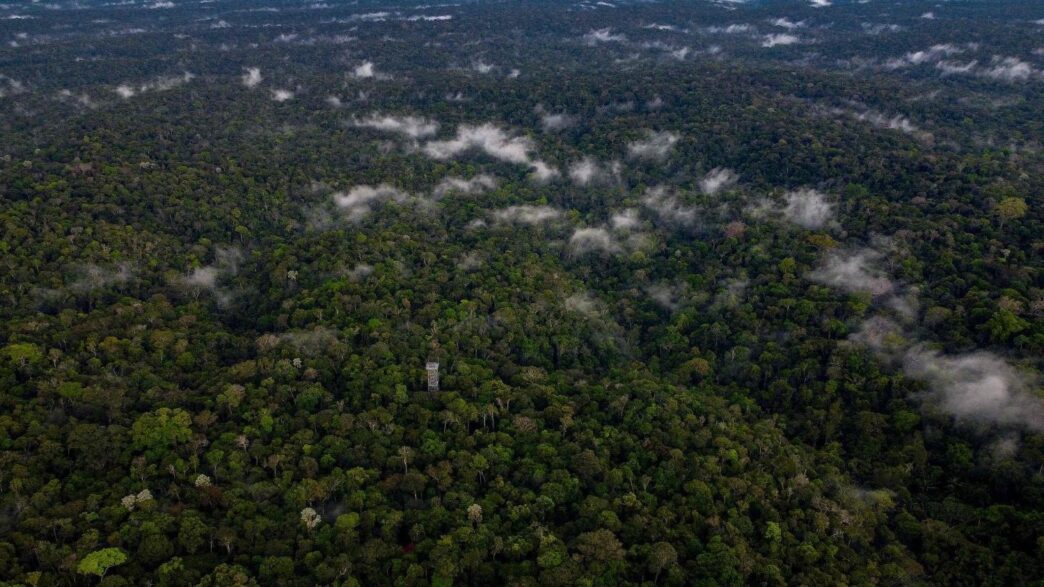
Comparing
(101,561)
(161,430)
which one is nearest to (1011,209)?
(161,430)

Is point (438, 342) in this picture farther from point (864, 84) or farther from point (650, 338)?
point (864, 84)

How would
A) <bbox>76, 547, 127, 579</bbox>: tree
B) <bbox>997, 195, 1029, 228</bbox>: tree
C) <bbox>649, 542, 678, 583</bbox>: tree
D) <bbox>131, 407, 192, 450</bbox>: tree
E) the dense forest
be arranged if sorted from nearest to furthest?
1. <bbox>76, 547, 127, 579</bbox>: tree
2. <bbox>649, 542, 678, 583</bbox>: tree
3. the dense forest
4. <bbox>131, 407, 192, 450</bbox>: tree
5. <bbox>997, 195, 1029, 228</bbox>: tree

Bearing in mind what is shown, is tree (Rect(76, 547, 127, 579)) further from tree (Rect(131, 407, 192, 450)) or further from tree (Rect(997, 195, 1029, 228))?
tree (Rect(997, 195, 1029, 228))

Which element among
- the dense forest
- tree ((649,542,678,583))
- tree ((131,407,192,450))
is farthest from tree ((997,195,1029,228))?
tree ((131,407,192,450))

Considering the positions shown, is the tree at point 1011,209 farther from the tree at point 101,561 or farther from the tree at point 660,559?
the tree at point 101,561

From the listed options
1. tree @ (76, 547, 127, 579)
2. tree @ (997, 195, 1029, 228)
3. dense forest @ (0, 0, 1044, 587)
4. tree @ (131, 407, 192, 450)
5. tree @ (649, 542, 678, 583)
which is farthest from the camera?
tree @ (997, 195, 1029, 228)

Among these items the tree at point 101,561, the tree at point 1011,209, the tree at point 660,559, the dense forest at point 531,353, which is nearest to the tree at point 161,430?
the dense forest at point 531,353
